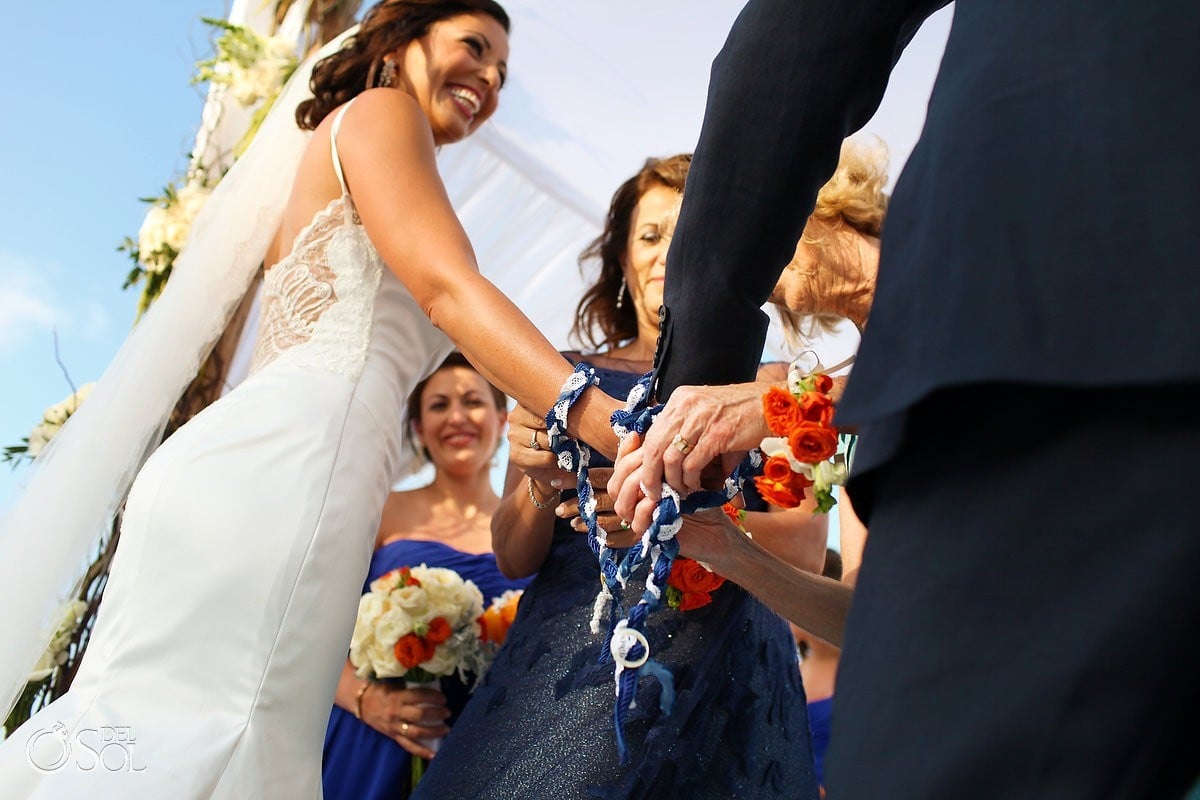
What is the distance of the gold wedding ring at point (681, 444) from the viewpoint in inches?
64.0

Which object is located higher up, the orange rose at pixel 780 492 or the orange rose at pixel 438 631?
the orange rose at pixel 780 492

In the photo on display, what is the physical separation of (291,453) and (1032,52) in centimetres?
153

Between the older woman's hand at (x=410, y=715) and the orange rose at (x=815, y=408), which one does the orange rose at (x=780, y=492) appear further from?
the older woman's hand at (x=410, y=715)

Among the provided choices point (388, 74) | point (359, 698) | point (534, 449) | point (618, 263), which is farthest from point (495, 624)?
point (388, 74)

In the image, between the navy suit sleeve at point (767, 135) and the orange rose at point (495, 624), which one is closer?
the navy suit sleeve at point (767, 135)

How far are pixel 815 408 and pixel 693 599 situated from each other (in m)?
0.80

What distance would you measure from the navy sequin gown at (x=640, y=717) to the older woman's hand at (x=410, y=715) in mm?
916

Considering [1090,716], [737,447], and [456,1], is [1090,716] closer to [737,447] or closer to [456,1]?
[737,447]

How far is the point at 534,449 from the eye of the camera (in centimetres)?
221

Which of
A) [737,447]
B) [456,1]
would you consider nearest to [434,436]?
[456,1]

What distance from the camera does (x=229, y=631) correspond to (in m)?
2.01

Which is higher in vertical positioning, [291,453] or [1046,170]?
[1046,170]

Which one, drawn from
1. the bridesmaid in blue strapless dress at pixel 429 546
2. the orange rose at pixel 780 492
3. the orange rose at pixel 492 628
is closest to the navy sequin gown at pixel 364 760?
the bridesmaid in blue strapless dress at pixel 429 546

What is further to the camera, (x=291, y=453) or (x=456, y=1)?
(x=456, y=1)
